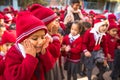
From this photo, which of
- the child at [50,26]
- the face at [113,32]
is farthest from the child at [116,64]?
the child at [50,26]

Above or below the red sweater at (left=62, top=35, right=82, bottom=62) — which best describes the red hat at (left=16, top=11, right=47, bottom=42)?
above

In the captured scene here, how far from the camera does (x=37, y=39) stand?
4.37 ft

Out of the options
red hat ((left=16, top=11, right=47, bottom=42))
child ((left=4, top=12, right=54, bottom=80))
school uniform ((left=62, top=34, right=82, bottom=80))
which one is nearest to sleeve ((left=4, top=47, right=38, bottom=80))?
child ((left=4, top=12, right=54, bottom=80))

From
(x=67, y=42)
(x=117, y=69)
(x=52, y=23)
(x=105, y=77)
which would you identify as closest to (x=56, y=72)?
(x=52, y=23)

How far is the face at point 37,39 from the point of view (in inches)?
51.8

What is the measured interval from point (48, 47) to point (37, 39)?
34 cm

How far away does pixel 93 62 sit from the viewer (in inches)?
135

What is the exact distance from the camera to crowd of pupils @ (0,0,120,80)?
1327mm

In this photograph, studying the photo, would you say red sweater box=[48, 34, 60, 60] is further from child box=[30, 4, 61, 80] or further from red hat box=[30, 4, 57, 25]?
red hat box=[30, 4, 57, 25]

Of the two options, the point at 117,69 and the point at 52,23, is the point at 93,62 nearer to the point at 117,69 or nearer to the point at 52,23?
the point at 117,69

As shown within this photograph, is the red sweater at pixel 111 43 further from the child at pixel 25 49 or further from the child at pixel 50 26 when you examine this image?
the child at pixel 25 49

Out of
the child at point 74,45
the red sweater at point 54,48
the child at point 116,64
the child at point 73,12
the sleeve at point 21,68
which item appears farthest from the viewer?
the child at point 73,12

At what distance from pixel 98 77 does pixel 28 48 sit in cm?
296

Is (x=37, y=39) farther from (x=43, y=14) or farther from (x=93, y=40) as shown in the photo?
(x=93, y=40)
